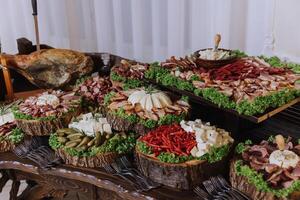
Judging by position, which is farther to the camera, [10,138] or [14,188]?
[14,188]

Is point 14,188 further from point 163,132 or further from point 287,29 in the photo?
point 287,29

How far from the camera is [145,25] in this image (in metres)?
2.50

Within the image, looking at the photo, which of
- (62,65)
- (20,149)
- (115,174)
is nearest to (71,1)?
(62,65)

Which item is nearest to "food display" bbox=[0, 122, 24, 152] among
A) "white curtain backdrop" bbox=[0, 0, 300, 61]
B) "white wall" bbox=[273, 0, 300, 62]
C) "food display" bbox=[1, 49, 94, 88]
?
"food display" bbox=[1, 49, 94, 88]

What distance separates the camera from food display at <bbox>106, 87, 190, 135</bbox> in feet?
4.13

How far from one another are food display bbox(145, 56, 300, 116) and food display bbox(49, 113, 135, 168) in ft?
0.85

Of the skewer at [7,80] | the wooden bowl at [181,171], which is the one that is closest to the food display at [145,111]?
the wooden bowl at [181,171]

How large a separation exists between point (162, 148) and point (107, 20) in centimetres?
175

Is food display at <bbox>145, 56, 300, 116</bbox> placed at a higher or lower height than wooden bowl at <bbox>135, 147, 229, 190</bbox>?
higher

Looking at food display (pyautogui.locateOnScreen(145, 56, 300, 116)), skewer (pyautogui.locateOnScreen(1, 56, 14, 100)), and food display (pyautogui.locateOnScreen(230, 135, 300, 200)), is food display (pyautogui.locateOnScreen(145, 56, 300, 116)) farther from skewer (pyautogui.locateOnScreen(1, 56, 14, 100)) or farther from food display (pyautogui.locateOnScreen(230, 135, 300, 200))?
skewer (pyautogui.locateOnScreen(1, 56, 14, 100))

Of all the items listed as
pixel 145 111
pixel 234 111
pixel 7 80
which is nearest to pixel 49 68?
pixel 7 80

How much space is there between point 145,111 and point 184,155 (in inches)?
10.6

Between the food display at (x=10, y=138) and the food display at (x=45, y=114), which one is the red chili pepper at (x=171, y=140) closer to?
the food display at (x=45, y=114)

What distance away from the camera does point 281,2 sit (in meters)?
1.90
